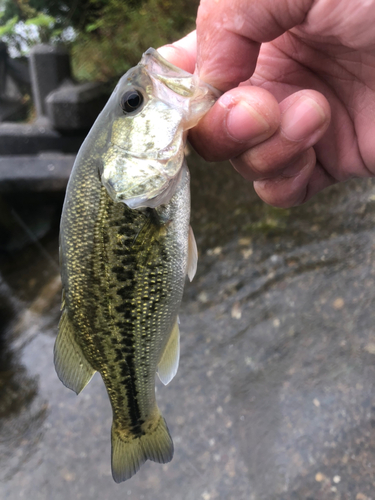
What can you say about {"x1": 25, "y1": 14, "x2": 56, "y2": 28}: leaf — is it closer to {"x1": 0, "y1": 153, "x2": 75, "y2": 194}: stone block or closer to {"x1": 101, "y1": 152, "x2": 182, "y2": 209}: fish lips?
{"x1": 0, "y1": 153, "x2": 75, "y2": 194}: stone block

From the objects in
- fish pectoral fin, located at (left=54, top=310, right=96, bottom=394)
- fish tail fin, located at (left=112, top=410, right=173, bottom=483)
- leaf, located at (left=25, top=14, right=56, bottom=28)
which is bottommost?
fish tail fin, located at (left=112, top=410, right=173, bottom=483)

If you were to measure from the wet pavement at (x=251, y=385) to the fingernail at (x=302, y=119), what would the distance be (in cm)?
239

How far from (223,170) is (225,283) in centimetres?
194

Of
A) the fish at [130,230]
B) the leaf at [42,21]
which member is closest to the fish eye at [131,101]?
the fish at [130,230]

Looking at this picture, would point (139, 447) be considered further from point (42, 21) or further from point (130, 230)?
point (42, 21)

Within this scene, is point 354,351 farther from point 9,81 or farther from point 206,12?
point 9,81

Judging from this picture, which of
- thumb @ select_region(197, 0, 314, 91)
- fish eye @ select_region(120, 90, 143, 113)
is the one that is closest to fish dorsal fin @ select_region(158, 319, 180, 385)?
fish eye @ select_region(120, 90, 143, 113)

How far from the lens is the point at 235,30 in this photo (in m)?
1.20

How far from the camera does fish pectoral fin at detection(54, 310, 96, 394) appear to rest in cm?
148

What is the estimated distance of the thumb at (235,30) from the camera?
3.84 ft

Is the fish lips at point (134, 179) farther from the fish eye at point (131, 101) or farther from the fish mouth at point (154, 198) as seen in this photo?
the fish eye at point (131, 101)

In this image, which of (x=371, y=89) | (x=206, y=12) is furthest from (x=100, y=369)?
(x=371, y=89)

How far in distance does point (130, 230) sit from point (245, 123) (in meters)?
0.58

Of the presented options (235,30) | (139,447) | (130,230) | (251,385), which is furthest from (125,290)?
(251,385)
